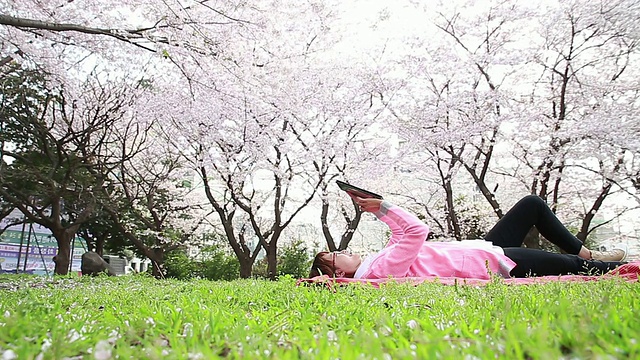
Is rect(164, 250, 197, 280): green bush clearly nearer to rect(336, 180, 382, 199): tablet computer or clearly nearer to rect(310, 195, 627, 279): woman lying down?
rect(310, 195, 627, 279): woman lying down

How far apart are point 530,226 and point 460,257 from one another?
969mm

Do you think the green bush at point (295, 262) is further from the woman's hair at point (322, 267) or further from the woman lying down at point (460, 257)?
the woman lying down at point (460, 257)

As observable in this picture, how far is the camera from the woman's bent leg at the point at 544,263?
420 centimetres

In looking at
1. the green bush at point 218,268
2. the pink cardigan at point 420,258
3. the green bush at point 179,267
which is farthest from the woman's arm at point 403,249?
the green bush at point 179,267

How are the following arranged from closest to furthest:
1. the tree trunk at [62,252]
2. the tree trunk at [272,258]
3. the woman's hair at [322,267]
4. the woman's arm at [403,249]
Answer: the woman's arm at [403,249] < the woman's hair at [322,267] < the tree trunk at [272,258] < the tree trunk at [62,252]

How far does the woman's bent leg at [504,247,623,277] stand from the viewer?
4.20 meters

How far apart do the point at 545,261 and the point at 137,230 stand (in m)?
12.2

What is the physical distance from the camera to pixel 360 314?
4.93 ft

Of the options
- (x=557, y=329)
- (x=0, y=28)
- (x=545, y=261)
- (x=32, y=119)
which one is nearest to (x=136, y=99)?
(x=32, y=119)

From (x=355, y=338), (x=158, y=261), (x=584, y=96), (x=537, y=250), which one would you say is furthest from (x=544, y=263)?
(x=158, y=261)

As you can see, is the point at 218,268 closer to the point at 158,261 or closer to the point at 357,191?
the point at 158,261

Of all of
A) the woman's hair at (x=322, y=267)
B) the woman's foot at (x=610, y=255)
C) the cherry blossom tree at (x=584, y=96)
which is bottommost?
the woman's foot at (x=610, y=255)

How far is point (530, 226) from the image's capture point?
4.62 metres

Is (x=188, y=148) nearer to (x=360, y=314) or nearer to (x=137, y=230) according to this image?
(x=137, y=230)
